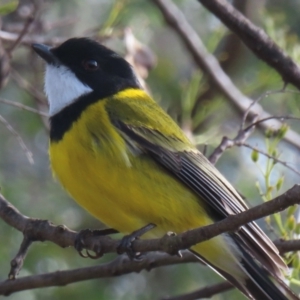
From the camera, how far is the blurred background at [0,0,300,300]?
207 inches

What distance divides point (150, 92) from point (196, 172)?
7.16ft

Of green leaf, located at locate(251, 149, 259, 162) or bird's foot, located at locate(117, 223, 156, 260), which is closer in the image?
bird's foot, located at locate(117, 223, 156, 260)

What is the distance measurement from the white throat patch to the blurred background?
0.26m

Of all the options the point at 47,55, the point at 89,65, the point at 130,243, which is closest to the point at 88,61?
the point at 89,65

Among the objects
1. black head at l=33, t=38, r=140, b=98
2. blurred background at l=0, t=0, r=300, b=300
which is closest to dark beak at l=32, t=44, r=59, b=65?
black head at l=33, t=38, r=140, b=98

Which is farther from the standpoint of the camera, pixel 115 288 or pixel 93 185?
pixel 115 288

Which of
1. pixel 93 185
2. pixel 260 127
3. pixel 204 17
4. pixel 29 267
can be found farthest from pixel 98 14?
pixel 93 185

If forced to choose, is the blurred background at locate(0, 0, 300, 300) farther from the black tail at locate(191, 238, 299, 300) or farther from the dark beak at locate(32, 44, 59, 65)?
the black tail at locate(191, 238, 299, 300)

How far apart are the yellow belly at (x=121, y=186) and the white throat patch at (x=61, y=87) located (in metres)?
0.25

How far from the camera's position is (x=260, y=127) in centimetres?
561

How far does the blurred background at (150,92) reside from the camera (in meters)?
5.25

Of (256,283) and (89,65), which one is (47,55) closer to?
(89,65)

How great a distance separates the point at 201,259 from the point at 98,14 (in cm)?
394

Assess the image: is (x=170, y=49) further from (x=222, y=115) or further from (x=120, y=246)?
(x=120, y=246)
